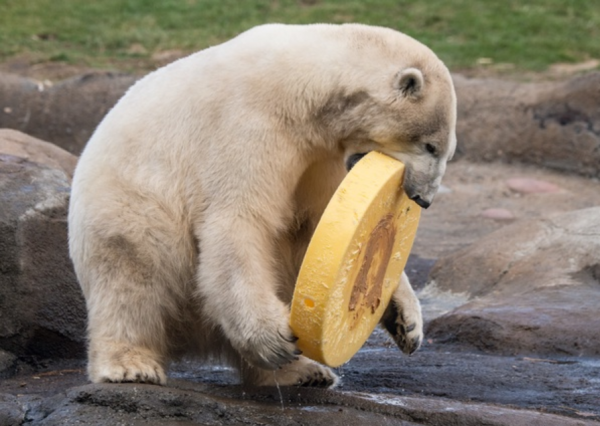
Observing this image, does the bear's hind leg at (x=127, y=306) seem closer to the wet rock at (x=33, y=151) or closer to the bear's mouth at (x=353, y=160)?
the bear's mouth at (x=353, y=160)

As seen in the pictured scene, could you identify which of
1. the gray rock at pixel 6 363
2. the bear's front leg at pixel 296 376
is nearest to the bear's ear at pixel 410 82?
the bear's front leg at pixel 296 376

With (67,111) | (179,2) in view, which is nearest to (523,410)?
(67,111)

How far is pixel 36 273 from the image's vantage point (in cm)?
455

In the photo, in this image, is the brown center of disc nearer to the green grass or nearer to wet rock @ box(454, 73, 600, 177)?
wet rock @ box(454, 73, 600, 177)

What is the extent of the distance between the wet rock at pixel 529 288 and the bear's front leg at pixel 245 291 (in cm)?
178

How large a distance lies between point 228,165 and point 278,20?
9.91 m

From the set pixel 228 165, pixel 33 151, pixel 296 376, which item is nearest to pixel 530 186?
pixel 33 151

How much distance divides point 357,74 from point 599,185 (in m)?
6.40

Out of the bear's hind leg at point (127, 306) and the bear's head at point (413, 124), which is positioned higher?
the bear's head at point (413, 124)

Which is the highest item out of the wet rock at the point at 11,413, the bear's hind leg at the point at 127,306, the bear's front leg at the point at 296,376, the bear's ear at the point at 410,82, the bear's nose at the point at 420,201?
the bear's ear at the point at 410,82

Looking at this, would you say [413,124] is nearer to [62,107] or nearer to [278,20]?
[62,107]

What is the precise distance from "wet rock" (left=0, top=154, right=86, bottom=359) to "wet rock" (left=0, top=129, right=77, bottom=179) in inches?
34.2

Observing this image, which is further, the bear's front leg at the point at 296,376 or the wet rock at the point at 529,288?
the wet rock at the point at 529,288

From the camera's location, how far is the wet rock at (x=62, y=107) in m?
9.62
